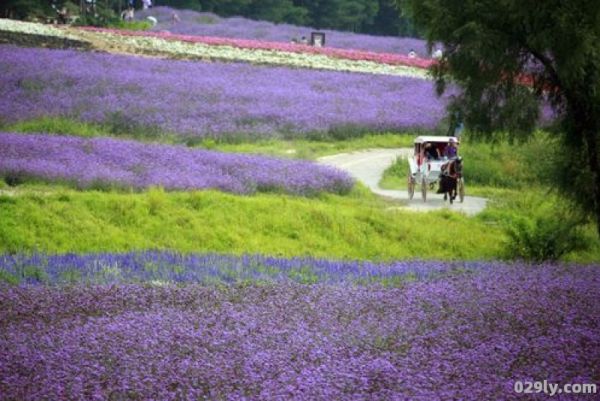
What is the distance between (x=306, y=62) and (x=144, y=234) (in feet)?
94.3

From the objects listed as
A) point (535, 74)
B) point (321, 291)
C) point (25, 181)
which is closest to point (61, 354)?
point (321, 291)

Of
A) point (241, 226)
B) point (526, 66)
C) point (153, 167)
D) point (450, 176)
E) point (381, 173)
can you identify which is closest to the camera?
point (526, 66)

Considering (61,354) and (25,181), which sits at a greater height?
(61,354)

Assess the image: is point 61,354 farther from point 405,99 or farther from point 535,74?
point 405,99

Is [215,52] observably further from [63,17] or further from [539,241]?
[539,241]

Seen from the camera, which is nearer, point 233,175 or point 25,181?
point 25,181

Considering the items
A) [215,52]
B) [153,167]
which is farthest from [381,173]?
[215,52]

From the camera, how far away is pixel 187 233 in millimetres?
17703

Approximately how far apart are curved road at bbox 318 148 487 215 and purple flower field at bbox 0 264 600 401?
11.3 m

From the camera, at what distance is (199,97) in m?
32.6

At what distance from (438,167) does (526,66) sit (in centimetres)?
901

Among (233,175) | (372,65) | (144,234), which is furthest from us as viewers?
(372,65)

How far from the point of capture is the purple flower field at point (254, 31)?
58750mm

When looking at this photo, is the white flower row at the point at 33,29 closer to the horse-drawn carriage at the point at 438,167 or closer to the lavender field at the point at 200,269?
the horse-drawn carriage at the point at 438,167
